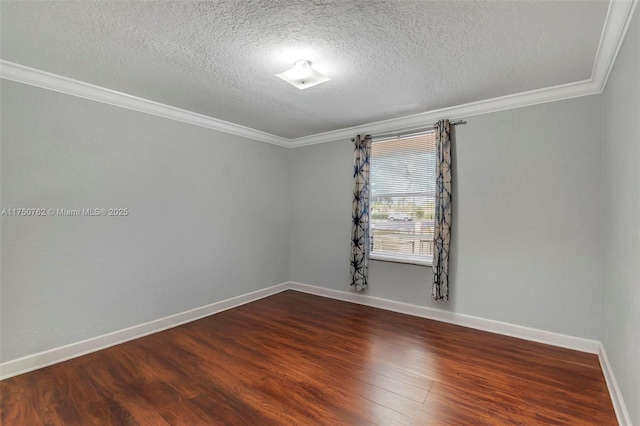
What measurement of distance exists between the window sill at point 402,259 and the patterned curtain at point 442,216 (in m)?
0.20

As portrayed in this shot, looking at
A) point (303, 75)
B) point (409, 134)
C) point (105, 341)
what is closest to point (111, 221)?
point (105, 341)

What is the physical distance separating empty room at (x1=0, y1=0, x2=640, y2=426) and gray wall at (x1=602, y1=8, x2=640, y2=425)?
34 mm

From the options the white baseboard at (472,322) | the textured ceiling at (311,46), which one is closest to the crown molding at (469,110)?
the textured ceiling at (311,46)

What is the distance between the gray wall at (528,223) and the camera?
2.77 m

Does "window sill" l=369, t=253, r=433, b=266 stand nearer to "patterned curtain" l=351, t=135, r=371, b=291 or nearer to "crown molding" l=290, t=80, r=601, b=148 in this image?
"patterned curtain" l=351, t=135, r=371, b=291

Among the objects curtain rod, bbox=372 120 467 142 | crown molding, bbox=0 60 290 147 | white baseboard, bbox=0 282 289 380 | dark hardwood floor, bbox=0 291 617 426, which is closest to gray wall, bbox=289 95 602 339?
curtain rod, bbox=372 120 467 142

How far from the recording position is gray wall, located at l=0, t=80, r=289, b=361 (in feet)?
7.98

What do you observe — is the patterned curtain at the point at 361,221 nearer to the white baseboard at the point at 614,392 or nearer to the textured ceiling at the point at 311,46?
A: the textured ceiling at the point at 311,46

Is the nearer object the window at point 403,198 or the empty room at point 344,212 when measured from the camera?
the empty room at point 344,212

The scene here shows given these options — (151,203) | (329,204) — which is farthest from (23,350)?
(329,204)

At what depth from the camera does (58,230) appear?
2627 mm

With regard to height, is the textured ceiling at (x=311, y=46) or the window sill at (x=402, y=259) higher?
the textured ceiling at (x=311, y=46)

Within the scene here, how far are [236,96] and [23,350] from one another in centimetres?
299

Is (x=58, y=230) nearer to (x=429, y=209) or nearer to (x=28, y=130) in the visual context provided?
(x=28, y=130)
